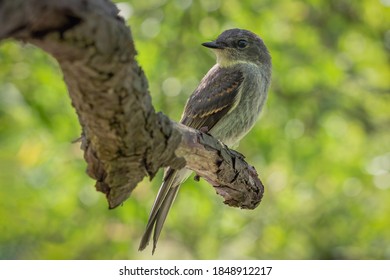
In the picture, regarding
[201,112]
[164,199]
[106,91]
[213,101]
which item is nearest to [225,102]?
[213,101]

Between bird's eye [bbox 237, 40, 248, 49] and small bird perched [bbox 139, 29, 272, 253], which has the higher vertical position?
bird's eye [bbox 237, 40, 248, 49]

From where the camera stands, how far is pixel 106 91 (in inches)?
116

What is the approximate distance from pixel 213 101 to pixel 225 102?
0.11m

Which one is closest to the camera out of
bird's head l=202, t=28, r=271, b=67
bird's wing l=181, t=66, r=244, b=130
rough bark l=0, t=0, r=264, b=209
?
rough bark l=0, t=0, r=264, b=209

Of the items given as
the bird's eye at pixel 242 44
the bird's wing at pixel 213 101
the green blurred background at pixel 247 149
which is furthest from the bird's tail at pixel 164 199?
the green blurred background at pixel 247 149

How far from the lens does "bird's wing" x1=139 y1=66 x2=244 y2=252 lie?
5738mm

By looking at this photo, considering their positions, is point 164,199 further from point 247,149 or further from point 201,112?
point 247,149

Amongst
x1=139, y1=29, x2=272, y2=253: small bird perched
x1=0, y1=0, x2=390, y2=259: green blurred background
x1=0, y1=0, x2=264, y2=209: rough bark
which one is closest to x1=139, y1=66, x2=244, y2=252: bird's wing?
x1=139, y1=29, x2=272, y2=253: small bird perched

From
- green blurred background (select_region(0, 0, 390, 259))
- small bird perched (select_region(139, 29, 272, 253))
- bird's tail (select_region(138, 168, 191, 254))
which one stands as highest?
small bird perched (select_region(139, 29, 272, 253))

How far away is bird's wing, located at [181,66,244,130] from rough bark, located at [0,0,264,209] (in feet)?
5.86

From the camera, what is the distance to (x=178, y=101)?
8.66 metres

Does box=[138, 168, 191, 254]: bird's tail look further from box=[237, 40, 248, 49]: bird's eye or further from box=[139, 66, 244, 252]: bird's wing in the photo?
box=[237, 40, 248, 49]: bird's eye

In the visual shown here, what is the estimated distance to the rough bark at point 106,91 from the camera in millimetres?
2453

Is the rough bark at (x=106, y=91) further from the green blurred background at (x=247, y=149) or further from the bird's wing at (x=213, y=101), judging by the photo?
the green blurred background at (x=247, y=149)
